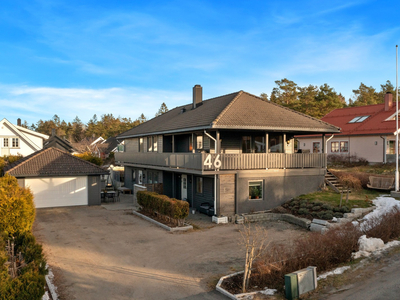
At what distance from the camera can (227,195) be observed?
16953 millimetres

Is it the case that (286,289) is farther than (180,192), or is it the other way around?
(180,192)

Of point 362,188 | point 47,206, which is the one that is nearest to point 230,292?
point 362,188

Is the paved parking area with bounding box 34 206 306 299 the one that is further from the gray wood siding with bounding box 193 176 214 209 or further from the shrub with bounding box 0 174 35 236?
the gray wood siding with bounding box 193 176 214 209

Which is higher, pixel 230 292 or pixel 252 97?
pixel 252 97

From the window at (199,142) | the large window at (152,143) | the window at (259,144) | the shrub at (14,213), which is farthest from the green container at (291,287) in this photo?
the large window at (152,143)

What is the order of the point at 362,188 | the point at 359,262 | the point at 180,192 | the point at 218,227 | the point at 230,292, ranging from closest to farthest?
1. the point at 230,292
2. the point at 359,262
3. the point at 218,227
4. the point at 362,188
5. the point at 180,192

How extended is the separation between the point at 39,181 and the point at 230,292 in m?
17.7

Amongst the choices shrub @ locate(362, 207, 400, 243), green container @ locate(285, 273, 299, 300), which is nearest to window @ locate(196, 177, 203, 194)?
shrub @ locate(362, 207, 400, 243)

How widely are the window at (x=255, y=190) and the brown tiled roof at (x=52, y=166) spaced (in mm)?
10368

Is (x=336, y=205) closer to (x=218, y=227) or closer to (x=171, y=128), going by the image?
(x=218, y=227)

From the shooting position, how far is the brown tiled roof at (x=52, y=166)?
2103cm

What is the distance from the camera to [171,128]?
70.8ft

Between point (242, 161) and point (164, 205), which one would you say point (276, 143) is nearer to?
point (242, 161)

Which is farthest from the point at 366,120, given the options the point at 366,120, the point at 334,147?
the point at 334,147
